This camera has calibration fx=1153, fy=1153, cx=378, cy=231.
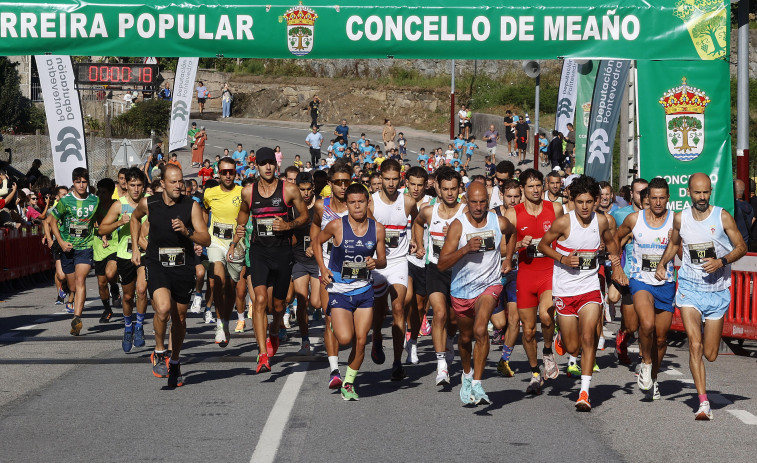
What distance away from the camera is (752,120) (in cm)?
6056

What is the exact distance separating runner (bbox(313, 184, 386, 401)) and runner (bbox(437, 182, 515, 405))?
25.8 inches

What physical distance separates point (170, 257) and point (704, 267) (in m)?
4.69

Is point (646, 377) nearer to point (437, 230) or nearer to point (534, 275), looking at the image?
point (534, 275)

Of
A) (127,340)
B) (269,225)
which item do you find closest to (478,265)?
(269,225)

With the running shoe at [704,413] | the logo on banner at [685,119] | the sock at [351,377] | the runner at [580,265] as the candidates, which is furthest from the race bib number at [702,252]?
the logo on banner at [685,119]

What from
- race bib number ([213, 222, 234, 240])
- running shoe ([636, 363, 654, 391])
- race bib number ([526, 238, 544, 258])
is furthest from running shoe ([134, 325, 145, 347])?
running shoe ([636, 363, 654, 391])

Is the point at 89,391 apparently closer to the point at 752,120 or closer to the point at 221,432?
the point at 221,432

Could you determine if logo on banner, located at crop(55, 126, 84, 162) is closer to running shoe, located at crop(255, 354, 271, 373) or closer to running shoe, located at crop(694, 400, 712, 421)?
running shoe, located at crop(255, 354, 271, 373)

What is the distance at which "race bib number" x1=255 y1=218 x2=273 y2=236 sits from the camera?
11531mm

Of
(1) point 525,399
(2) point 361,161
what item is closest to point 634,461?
(1) point 525,399

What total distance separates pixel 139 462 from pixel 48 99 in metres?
15.5

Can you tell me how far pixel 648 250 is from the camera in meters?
10.3

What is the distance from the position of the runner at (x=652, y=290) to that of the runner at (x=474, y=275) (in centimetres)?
139

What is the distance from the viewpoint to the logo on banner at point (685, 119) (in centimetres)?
1253
